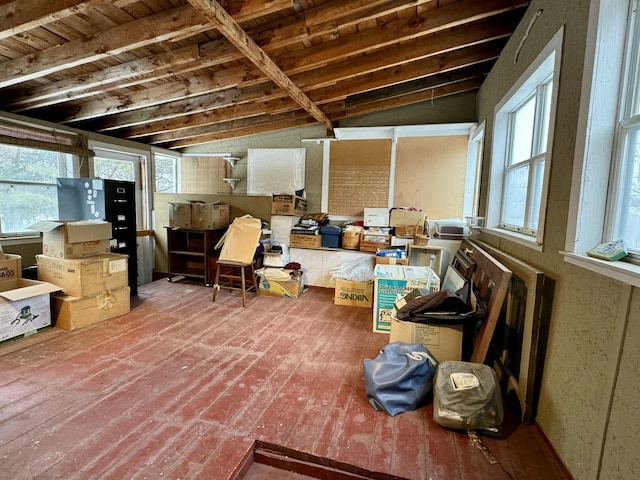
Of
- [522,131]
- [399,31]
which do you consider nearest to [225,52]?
[399,31]

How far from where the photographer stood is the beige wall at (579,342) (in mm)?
1072

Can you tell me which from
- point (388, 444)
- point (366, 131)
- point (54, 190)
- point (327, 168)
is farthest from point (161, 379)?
point (366, 131)

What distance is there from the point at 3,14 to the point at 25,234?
7.36 ft

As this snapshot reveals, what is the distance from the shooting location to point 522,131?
255cm

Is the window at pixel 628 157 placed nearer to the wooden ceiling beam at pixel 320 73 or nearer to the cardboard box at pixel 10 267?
the wooden ceiling beam at pixel 320 73

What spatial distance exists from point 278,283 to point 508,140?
2.90 meters

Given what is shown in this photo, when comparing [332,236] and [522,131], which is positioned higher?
[522,131]

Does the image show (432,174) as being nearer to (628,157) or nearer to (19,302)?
(628,157)

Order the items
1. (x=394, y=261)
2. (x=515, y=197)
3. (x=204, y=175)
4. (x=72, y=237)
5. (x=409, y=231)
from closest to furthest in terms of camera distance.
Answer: (x=515, y=197) < (x=72, y=237) < (x=394, y=261) < (x=409, y=231) < (x=204, y=175)

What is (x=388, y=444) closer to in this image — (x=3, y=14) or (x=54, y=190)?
(x=3, y=14)

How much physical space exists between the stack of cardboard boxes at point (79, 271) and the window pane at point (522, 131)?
12.5ft

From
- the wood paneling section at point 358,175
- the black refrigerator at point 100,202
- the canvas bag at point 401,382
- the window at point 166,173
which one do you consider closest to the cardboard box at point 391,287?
the canvas bag at point 401,382

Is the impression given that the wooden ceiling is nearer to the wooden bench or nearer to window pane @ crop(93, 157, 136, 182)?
window pane @ crop(93, 157, 136, 182)

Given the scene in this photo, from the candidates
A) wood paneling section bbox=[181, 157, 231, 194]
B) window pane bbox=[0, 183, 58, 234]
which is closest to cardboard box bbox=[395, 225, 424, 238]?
wood paneling section bbox=[181, 157, 231, 194]
